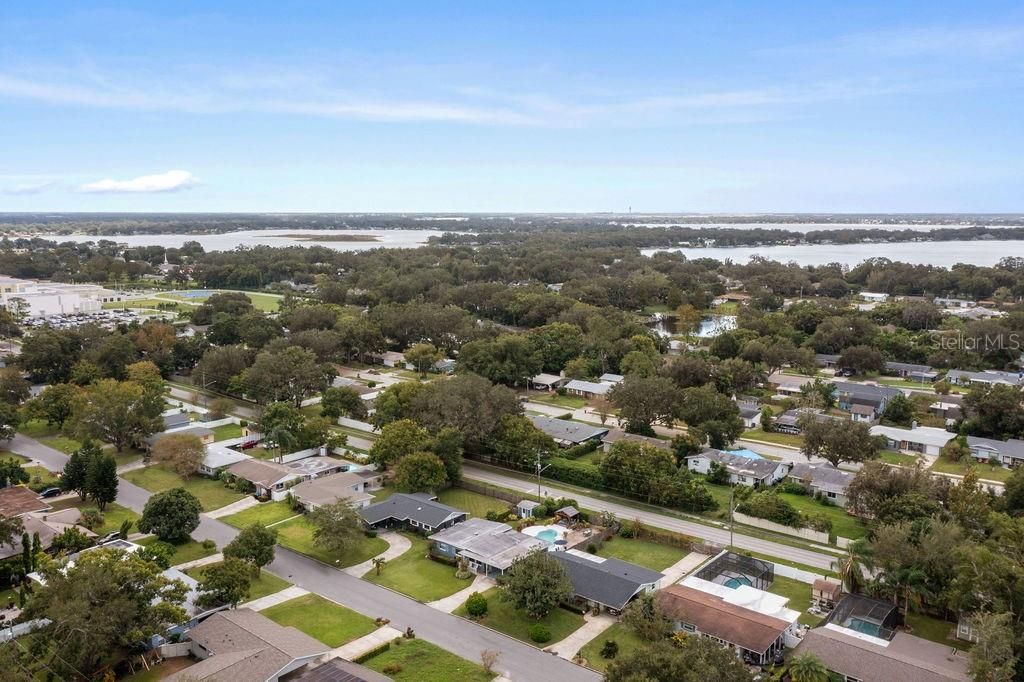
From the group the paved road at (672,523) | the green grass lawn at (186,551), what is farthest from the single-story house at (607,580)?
the green grass lawn at (186,551)

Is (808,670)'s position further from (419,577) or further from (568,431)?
(568,431)

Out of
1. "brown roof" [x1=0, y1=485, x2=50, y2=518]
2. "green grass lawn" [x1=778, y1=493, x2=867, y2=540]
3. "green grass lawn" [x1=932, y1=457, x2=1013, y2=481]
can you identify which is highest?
"brown roof" [x1=0, y1=485, x2=50, y2=518]

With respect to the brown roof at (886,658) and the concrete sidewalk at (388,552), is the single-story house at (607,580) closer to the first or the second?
the brown roof at (886,658)

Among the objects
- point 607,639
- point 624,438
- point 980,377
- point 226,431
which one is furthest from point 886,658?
point 980,377

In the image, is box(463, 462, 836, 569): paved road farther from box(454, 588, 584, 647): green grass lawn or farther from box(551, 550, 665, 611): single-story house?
box(454, 588, 584, 647): green grass lawn

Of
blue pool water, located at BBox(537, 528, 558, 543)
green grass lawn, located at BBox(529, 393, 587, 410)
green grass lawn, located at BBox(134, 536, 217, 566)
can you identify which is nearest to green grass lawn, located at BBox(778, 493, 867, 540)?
blue pool water, located at BBox(537, 528, 558, 543)

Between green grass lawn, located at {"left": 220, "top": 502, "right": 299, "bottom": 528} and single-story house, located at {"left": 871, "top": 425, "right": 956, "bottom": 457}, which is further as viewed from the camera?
single-story house, located at {"left": 871, "top": 425, "right": 956, "bottom": 457}

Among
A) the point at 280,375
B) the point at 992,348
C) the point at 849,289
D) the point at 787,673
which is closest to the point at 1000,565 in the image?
the point at 787,673
